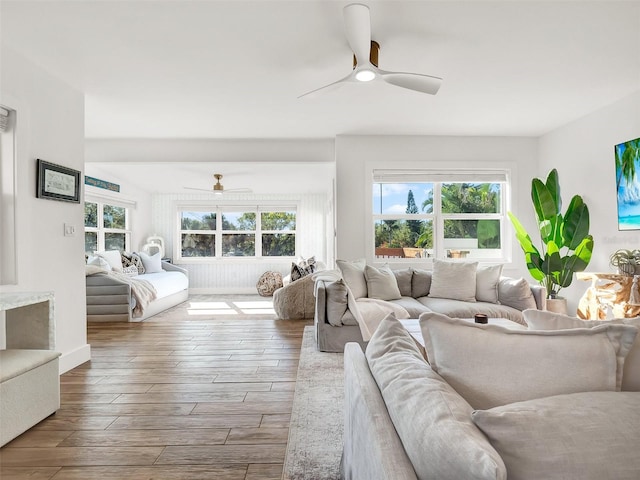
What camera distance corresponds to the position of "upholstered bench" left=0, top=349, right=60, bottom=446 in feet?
6.73

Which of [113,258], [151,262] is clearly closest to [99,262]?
[113,258]

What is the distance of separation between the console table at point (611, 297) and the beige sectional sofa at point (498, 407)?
9.35 ft

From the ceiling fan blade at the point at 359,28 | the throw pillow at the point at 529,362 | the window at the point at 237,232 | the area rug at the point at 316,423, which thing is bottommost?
the area rug at the point at 316,423

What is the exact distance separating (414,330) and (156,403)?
1.83m

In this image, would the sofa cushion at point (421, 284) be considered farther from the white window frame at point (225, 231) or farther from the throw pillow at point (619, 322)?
the white window frame at point (225, 231)

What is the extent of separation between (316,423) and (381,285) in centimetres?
215

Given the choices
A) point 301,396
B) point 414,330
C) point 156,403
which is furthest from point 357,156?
point 156,403

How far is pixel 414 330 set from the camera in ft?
9.41

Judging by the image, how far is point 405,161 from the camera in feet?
17.0

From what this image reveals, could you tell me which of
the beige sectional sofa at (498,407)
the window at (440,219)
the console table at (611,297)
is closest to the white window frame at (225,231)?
the window at (440,219)

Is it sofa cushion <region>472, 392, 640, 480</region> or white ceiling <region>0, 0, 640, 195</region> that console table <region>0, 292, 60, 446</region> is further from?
sofa cushion <region>472, 392, 640, 480</region>

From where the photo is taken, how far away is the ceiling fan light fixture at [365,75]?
2.50 meters

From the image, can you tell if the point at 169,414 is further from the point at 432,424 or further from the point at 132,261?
the point at 132,261

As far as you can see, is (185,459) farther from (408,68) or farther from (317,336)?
(408,68)
